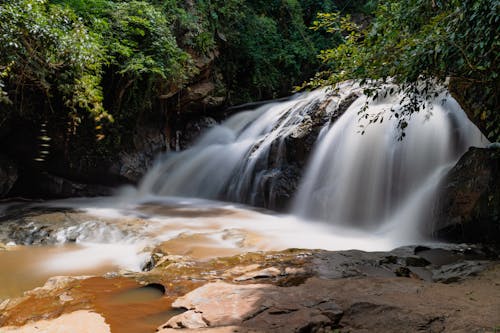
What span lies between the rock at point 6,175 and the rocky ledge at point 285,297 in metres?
6.44

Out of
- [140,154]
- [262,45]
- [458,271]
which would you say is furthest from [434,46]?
[262,45]

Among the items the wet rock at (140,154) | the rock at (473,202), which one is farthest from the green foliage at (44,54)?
the rock at (473,202)

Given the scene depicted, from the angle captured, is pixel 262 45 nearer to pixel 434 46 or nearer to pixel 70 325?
pixel 434 46

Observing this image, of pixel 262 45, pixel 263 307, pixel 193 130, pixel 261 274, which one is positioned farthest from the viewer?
pixel 262 45

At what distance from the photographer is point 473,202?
4.89m

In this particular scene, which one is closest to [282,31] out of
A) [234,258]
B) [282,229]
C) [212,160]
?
[212,160]

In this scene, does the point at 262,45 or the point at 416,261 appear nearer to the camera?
the point at 416,261

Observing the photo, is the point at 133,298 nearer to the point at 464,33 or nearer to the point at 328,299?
the point at 328,299

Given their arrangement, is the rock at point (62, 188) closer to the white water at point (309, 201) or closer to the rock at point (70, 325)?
the white water at point (309, 201)

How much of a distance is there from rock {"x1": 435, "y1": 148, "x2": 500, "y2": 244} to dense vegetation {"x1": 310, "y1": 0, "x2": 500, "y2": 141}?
119 centimetres

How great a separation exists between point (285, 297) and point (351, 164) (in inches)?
207

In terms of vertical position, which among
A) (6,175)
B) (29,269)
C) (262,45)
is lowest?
(29,269)

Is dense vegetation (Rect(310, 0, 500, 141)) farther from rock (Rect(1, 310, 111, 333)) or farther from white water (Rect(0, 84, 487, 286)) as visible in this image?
rock (Rect(1, 310, 111, 333))

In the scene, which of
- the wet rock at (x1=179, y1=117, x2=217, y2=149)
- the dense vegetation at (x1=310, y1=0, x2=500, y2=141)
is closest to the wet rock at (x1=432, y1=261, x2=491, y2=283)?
the dense vegetation at (x1=310, y1=0, x2=500, y2=141)
